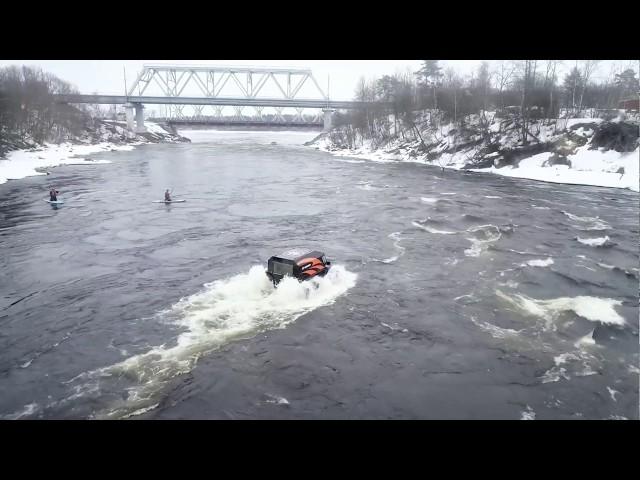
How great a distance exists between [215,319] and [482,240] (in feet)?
54.1

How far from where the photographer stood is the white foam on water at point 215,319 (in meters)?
11.2

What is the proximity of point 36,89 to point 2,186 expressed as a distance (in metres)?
60.5

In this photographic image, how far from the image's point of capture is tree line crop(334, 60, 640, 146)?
62.0m

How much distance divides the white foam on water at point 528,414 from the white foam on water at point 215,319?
7.47 metres

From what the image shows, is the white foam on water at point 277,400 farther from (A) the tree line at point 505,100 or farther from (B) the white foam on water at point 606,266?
(A) the tree line at point 505,100

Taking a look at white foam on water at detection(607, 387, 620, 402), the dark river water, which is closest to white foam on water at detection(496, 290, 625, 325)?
the dark river water

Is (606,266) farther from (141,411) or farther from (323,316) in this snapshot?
(141,411)

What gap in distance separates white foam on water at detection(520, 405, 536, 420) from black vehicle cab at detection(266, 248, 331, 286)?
878cm

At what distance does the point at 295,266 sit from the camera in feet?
52.7

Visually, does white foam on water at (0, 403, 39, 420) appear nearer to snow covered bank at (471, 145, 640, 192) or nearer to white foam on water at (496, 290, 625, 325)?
white foam on water at (496, 290, 625, 325)

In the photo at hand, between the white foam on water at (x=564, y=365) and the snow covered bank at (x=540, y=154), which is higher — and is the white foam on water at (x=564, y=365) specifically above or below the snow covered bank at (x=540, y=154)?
below

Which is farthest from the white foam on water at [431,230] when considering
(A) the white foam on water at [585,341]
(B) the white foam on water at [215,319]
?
(A) the white foam on water at [585,341]

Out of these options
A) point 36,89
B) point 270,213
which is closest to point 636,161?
point 270,213

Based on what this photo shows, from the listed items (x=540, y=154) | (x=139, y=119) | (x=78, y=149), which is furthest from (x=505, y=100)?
(x=139, y=119)
